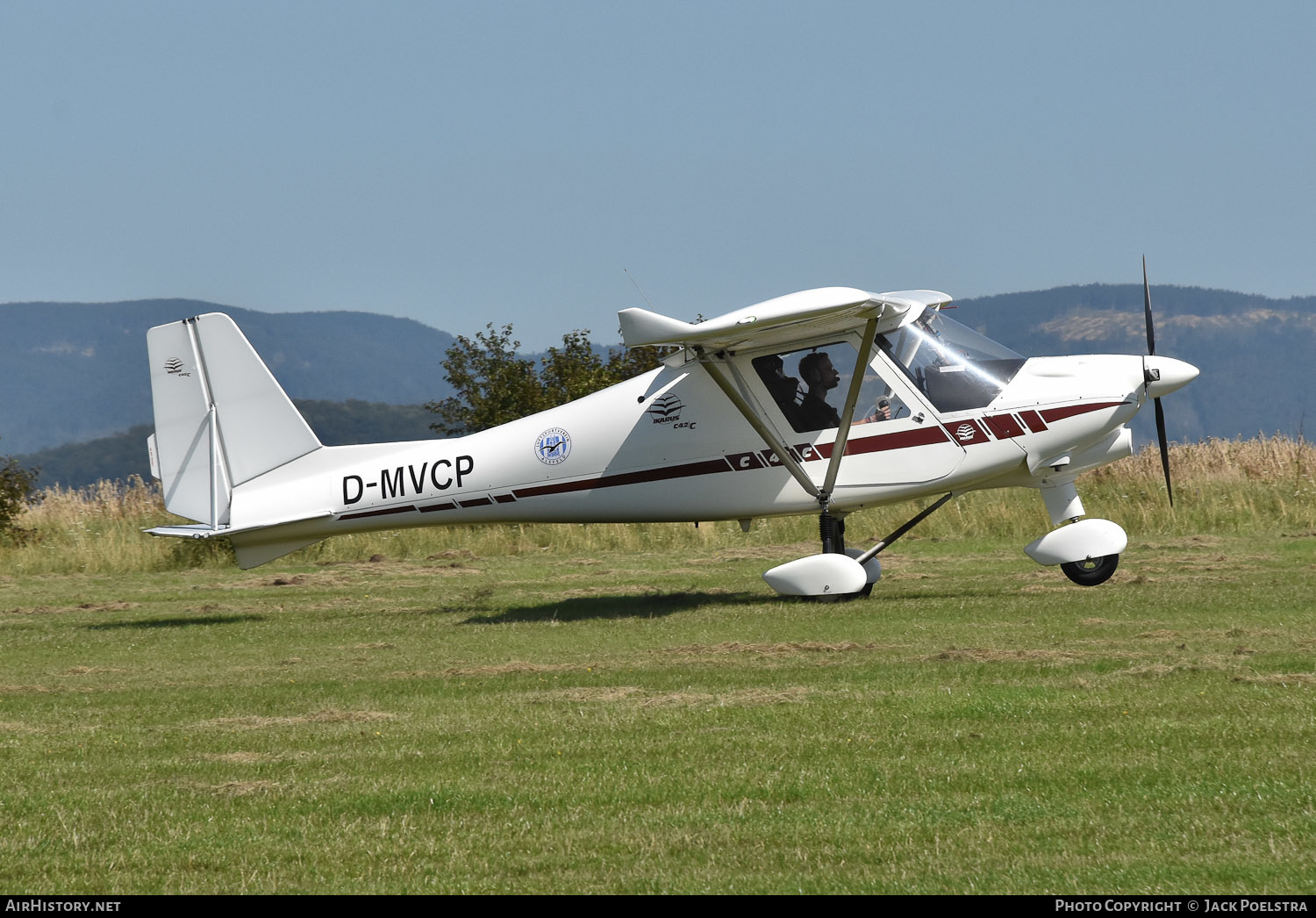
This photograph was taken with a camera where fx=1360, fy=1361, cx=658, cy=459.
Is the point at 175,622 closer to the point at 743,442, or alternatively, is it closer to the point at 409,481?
the point at 409,481

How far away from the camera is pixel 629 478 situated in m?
14.6

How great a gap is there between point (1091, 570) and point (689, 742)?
799 centimetres

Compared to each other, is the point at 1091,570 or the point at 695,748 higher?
the point at 695,748

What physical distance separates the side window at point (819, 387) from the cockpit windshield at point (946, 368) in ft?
1.12

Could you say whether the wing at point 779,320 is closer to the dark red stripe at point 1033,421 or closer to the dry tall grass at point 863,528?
the dark red stripe at point 1033,421

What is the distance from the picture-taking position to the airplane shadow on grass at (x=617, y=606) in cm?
1420

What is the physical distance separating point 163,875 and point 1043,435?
1045cm

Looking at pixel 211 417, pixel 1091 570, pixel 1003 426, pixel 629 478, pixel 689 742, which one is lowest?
pixel 1091 570

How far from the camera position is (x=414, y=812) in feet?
19.7

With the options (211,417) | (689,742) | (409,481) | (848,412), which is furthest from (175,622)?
(689,742)

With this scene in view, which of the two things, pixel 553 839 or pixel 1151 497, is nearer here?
pixel 553 839

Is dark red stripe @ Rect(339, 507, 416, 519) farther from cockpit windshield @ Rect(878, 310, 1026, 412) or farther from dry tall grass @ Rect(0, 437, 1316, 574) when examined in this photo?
dry tall grass @ Rect(0, 437, 1316, 574)
